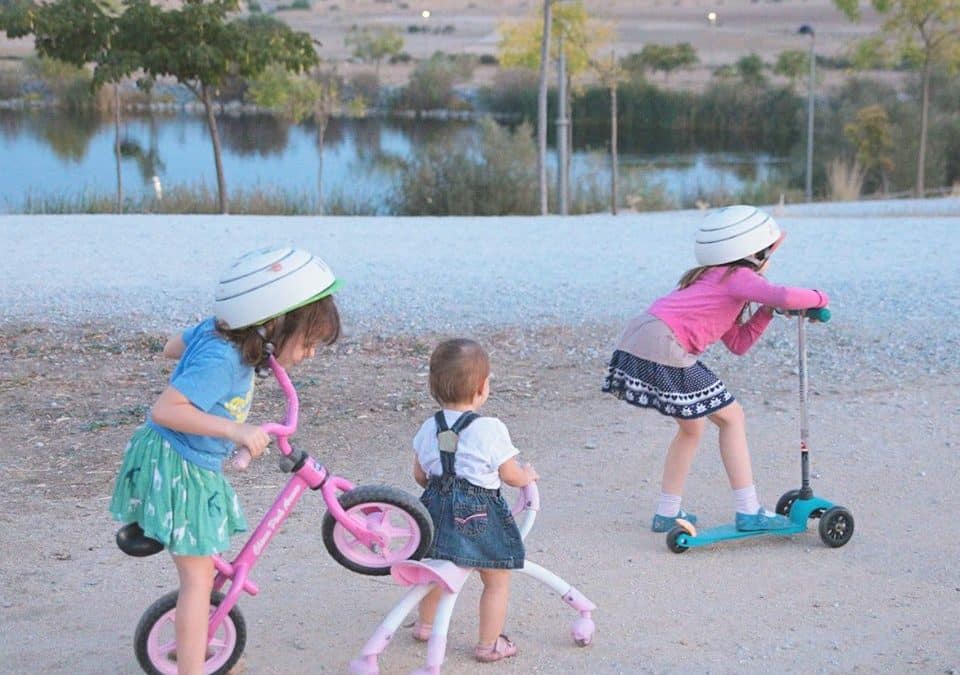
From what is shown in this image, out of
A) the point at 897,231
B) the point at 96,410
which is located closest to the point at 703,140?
the point at 897,231

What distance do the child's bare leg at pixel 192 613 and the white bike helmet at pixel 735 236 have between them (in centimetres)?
212

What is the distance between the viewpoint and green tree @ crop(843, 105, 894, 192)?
3084 centimetres

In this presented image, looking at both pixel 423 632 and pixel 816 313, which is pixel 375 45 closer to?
pixel 816 313

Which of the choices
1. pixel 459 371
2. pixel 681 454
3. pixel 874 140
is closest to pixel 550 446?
pixel 681 454

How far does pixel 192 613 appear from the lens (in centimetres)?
330

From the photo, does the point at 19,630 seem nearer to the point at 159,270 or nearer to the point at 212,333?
the point at 212,333

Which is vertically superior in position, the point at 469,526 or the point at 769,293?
the point at 769,293

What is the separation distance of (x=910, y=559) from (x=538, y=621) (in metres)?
1.43

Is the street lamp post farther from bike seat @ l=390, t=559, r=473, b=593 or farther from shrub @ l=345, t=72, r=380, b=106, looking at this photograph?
bike seat @ l=390, t=559, r=473, b=593

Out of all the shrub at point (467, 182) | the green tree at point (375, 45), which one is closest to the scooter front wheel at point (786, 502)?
the shrub at point (467, 182)

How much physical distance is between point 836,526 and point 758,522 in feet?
0.91

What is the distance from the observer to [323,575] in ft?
14.5

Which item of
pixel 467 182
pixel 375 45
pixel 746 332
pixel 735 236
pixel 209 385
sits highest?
pixel 375 45

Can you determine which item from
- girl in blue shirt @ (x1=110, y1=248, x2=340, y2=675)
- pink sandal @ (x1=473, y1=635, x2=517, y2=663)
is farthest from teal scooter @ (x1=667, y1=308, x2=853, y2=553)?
girl in blue shirt @ (x1=110, y1=248, x2=340, y2=675)
